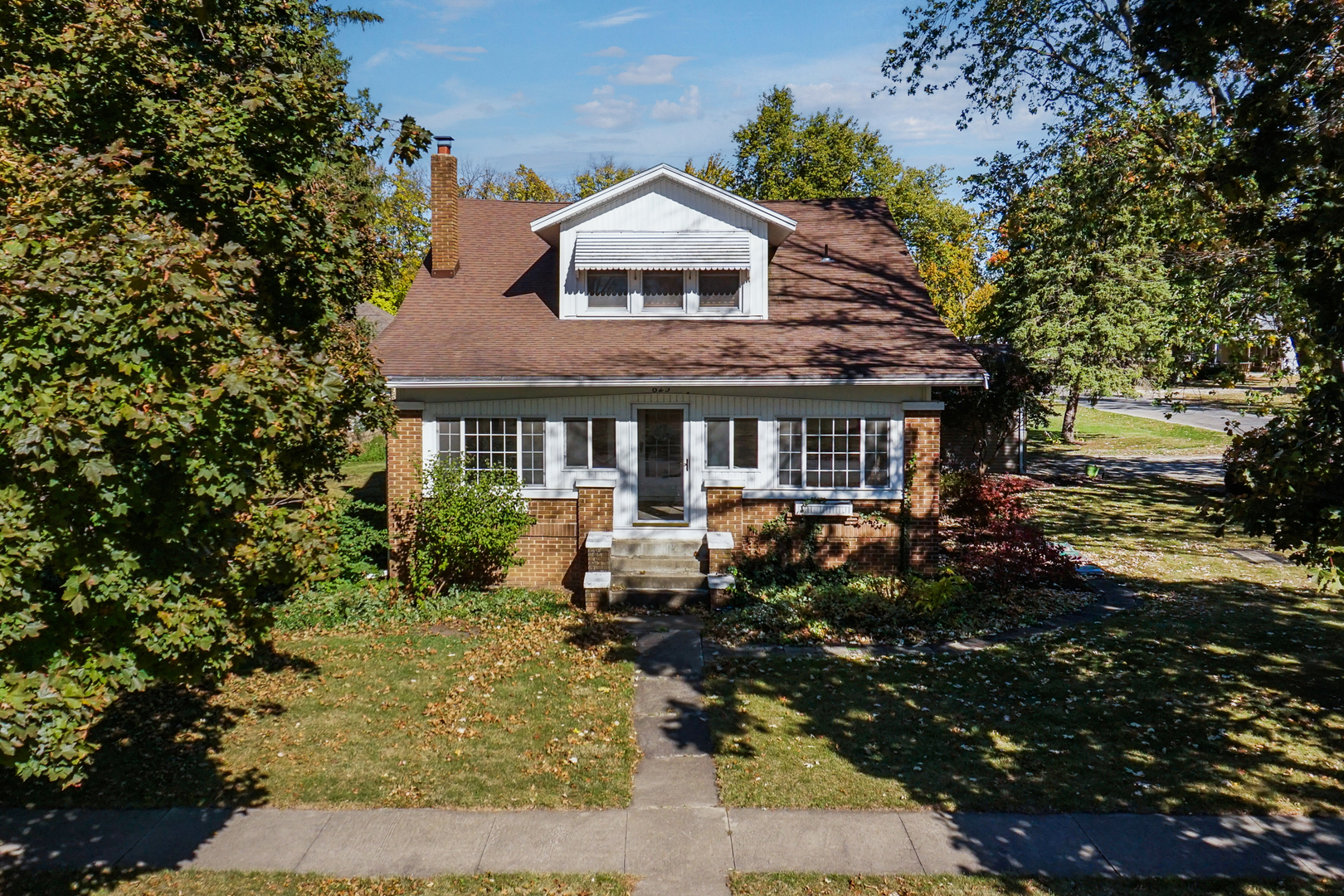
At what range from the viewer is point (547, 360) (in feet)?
46.1

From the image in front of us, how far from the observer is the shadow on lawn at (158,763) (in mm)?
7516

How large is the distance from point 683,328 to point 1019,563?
6.69m

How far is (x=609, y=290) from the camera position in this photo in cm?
1571

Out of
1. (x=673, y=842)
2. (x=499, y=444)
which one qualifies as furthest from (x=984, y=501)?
(x=673, y=842)

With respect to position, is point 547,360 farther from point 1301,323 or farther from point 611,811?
point 1301,323

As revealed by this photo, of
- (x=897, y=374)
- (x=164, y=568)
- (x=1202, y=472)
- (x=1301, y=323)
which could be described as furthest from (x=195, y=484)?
(x=1202, y=472)

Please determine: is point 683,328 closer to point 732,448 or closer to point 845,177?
point 732,448

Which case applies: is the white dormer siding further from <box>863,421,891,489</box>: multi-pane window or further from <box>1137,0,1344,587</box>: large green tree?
<box>1137,0,1344,587</box>: large green tree

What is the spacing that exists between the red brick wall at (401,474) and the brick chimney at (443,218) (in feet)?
13.5

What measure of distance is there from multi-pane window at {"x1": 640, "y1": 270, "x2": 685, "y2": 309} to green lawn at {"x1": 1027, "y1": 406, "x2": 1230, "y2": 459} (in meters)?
20.5

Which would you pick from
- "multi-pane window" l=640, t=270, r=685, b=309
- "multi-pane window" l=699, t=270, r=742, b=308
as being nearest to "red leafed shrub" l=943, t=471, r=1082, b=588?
"multi-pane window" l=699, t=270, r=742, b=308

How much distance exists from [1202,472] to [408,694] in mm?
25399

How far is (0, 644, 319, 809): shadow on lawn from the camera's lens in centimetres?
752

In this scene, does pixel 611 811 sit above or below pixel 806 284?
below
